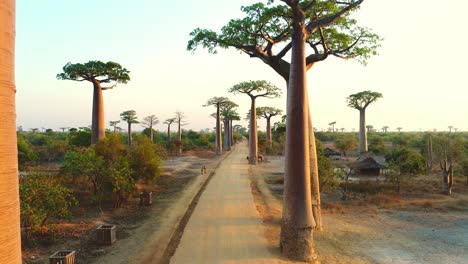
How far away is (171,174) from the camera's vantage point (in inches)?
776

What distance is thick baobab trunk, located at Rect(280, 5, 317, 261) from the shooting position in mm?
6791

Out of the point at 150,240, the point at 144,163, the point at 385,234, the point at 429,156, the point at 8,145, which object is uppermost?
the point at 8,145

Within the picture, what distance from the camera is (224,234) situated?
7.92 metres

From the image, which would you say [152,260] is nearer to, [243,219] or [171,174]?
[243,219]

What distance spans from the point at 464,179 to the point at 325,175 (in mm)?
10085

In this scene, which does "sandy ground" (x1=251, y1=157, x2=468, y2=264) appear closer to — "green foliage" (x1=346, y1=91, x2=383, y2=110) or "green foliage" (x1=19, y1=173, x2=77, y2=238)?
"green foliage" (x1=19, y1=173, x2=77, y2=238)

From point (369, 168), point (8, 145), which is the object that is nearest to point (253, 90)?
point (369, 168)

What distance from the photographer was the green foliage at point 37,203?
7.35 metres

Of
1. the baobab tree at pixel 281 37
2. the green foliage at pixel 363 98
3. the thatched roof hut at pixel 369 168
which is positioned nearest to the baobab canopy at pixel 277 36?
the baobab tree at pixel 281 37

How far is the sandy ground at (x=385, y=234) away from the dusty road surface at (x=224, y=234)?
42 cm

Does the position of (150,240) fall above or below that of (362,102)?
below

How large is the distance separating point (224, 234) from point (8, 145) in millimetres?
6416

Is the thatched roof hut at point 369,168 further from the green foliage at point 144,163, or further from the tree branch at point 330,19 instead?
the tree branch at point 330,19

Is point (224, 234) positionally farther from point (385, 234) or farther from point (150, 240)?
point (385, 234)
